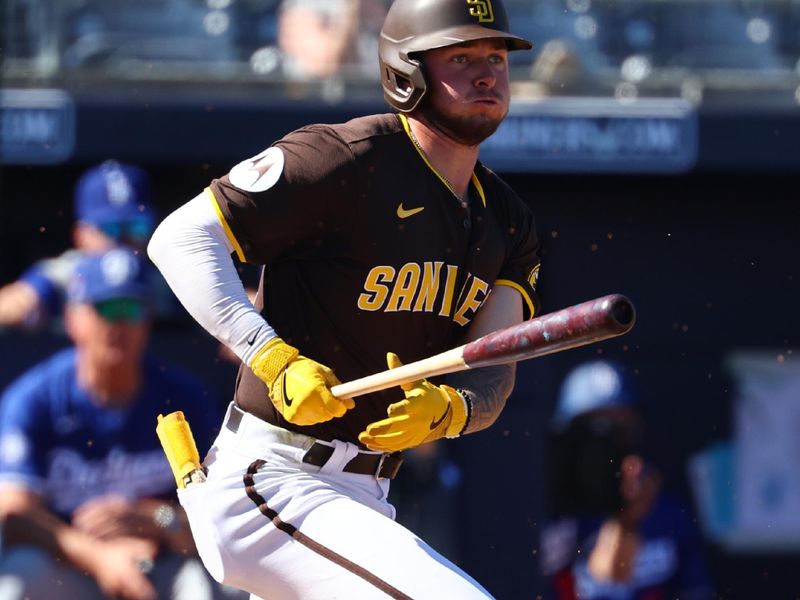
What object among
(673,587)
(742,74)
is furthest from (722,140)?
(673,587)

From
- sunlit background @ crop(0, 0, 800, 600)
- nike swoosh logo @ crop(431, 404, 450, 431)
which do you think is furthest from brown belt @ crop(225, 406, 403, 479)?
sunlit background @ crop(0, 0, 800, 600)

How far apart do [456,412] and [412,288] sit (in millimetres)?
291

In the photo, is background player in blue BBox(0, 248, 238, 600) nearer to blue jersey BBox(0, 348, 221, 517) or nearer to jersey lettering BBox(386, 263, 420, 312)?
blue jersey BBox(0, 348, 221, 517)

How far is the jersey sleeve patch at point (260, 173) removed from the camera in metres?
3.02

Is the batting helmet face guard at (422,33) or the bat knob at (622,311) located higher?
the batting helmet face guard at (422,33)

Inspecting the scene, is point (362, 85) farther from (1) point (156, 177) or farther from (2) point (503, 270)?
(2) point (503, 270)

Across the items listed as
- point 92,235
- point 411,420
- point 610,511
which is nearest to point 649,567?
point 610,511

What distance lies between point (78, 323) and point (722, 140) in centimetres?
348

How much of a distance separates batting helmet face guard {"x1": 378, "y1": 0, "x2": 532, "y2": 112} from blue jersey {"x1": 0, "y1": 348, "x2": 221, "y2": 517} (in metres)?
2.61

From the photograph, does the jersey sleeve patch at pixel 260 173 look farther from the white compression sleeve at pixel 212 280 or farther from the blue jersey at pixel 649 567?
the blue jersey at pixel 649 567

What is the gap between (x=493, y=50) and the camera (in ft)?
10.7

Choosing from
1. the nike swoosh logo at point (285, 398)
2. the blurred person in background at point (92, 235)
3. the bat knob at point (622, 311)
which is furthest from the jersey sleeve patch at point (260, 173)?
the blurred person in background at point (92, 235)

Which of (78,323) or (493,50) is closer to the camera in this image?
(493,50)

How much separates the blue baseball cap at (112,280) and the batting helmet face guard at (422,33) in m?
2.64
